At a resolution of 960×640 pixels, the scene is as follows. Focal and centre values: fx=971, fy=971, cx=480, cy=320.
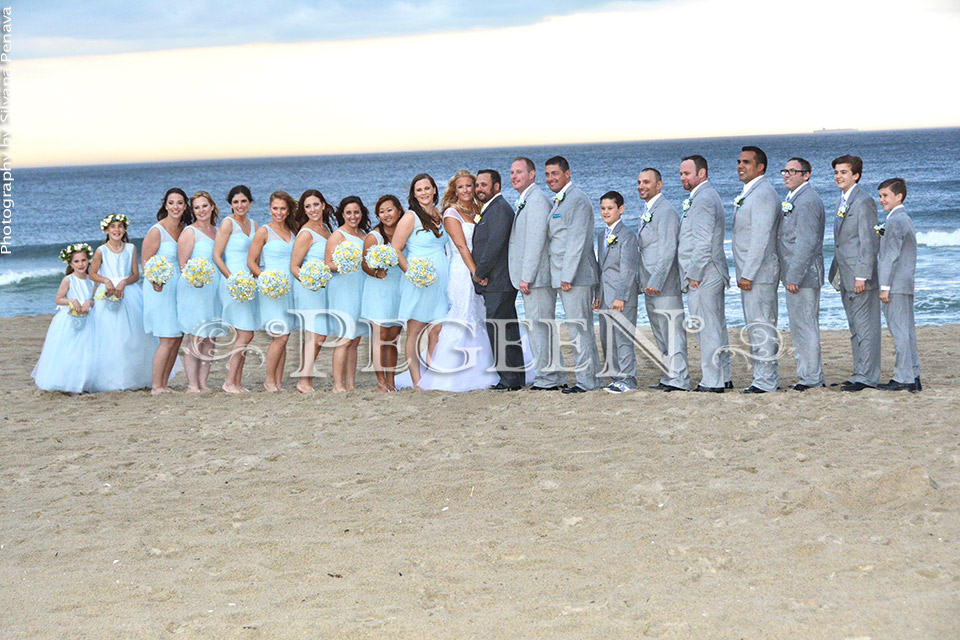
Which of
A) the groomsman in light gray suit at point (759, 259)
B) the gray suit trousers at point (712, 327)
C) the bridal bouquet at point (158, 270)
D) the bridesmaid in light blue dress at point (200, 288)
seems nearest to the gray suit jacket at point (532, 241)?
the gray suit trousers at point (712, 327)

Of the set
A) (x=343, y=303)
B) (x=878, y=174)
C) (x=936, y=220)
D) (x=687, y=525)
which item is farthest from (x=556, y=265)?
(x=878, y=174)

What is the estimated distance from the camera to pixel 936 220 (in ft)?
99.7

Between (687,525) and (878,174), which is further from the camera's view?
(878,174)

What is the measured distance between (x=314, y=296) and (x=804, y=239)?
435 cm

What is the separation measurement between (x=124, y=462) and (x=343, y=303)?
2.64 metres

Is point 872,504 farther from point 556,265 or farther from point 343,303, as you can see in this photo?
point 343,303

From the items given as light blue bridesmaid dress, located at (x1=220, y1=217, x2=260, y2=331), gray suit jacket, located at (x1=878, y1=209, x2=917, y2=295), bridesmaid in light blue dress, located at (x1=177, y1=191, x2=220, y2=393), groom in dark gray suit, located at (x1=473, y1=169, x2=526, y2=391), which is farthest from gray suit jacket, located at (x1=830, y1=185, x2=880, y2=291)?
bridesmaid in light blue dress, located at (x1=177, y1=191, x2=220, y2=393)

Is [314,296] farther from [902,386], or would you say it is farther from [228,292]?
[902,386]

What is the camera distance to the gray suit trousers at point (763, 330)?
27.1 feet

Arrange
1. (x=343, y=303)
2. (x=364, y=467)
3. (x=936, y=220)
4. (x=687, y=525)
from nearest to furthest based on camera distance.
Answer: (x=687, y=525) < (x=364, y=467) < (x=343, y=303) < (x=936, y=220)

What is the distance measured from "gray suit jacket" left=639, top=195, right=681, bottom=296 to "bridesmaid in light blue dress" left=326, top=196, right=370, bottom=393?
2.57m

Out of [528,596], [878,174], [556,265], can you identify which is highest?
[878,174]

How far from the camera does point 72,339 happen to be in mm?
9359

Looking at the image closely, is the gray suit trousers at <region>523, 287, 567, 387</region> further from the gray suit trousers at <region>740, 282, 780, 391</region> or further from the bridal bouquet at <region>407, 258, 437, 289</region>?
the gray suit trousers at <region>740, 282, 780, 391</region>
